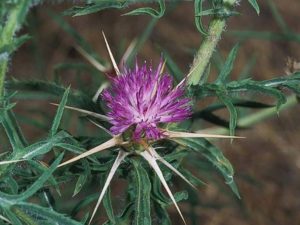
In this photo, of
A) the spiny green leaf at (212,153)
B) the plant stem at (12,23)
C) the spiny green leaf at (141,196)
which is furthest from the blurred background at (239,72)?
the plant stem at (12,23)

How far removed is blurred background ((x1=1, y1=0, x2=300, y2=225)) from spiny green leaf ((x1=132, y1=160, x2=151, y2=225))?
2.34 m

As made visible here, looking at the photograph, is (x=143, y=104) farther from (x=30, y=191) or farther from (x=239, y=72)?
(x=239, y=72)

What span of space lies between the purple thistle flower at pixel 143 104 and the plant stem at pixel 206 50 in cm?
13

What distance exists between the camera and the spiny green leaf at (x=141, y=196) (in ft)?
3.21

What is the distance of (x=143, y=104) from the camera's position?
3.19 ft

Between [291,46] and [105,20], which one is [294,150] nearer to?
[291,46]

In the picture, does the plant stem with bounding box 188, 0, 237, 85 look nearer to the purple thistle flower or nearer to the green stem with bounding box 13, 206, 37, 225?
the purple thistle flower

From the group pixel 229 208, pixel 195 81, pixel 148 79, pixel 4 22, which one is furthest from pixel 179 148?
pixel 229 208

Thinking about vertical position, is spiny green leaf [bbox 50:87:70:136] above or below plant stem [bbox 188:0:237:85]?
below

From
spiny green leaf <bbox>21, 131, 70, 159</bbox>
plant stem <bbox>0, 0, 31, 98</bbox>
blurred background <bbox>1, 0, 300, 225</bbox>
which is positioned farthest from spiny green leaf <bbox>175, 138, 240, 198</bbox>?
blurred background <bbox>1, 0, 300, 225</bbox>

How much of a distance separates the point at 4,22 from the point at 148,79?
Answer: 230mm

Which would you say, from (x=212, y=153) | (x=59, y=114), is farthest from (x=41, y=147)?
(x=212, y=153)

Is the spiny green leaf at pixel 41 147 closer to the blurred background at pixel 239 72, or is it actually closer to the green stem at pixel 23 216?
the green stem at pixel 23 216

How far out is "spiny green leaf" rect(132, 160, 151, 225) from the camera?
3.21 feet
